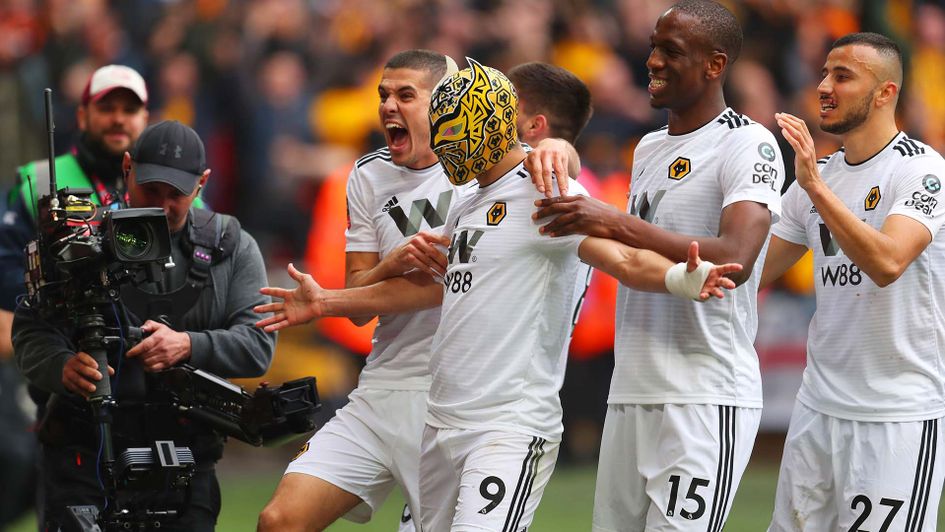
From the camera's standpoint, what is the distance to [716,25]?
5598 millimetres

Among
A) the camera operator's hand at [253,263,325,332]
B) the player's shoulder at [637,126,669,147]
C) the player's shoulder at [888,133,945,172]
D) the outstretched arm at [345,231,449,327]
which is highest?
the player's shoulder at [637,126,669,147]

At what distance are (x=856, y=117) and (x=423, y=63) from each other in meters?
1.93

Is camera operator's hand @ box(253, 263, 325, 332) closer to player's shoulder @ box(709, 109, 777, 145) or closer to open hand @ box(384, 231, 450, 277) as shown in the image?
open hand @ box(384, 231, 450, 277)

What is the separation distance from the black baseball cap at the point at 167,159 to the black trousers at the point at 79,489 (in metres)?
1.22

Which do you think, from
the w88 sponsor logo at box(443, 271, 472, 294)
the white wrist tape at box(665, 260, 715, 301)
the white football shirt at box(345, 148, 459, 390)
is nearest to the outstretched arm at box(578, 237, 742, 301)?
the white wrist tape at box(665, 260, 715, 301)

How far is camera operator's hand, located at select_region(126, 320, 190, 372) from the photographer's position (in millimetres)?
5988

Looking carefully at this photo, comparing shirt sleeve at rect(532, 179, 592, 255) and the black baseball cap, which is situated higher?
the black baseball cap

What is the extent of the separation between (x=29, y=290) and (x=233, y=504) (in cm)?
553

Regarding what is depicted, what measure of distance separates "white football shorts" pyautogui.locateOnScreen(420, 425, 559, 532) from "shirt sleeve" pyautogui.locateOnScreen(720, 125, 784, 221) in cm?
121

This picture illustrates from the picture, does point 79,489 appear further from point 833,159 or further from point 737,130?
point 833,159

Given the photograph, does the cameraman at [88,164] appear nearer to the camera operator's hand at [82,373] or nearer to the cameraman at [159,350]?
the cameraman at [159,350]

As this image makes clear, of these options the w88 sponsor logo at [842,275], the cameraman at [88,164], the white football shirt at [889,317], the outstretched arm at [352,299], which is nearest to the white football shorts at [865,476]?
the white football shirt at [889,317]

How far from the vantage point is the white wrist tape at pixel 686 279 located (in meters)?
4.95

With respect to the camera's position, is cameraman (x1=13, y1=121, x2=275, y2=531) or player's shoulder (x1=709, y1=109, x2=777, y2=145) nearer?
player's shoulder (x1=709, y1=109, x2=777, y2=145)
